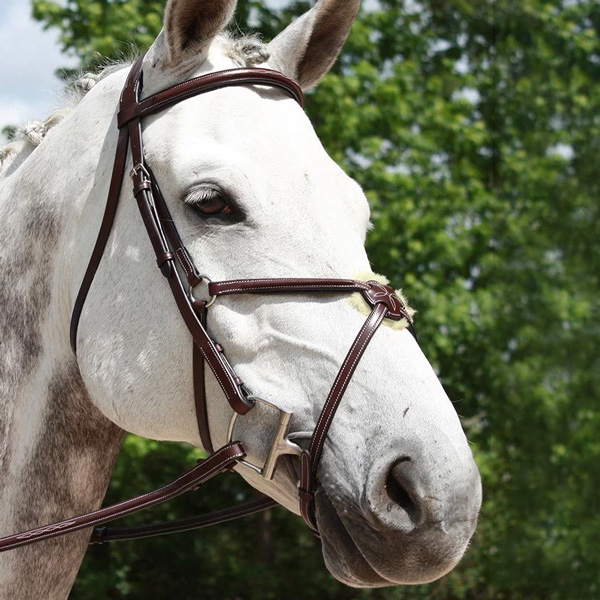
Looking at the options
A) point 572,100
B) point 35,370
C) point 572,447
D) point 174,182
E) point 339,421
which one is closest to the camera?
point 339,421

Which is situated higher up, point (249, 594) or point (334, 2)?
point (334, 2)

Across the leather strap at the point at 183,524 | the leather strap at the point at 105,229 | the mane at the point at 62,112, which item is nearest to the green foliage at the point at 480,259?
the mane at the point at 62,112

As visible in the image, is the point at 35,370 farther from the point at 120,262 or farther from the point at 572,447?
the point at 572,447

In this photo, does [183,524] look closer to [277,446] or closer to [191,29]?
[277,446]

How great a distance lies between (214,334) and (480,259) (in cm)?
769

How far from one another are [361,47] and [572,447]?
488 centimetres

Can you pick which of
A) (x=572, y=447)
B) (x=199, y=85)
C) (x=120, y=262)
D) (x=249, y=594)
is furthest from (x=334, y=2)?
(x=249, y=594)

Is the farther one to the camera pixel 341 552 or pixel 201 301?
pixel 201 301

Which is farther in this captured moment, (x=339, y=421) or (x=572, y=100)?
(x=572, y=100)

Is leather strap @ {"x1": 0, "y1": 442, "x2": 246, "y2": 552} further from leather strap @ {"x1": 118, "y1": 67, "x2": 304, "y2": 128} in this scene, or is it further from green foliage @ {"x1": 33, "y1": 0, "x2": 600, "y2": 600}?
green foliage @ {"x1": 33, "y1": 0, "x2": 600, "y2": 600}

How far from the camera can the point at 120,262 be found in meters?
2.22

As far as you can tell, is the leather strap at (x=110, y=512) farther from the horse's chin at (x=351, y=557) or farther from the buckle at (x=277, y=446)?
the horse's chin at (x=351, y=557)

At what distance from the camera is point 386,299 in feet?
6.52

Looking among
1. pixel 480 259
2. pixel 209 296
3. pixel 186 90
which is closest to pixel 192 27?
pixel 186 90
